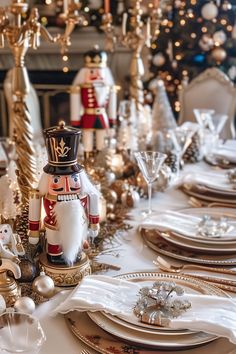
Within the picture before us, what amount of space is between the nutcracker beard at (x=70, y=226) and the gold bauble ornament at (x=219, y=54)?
268cm

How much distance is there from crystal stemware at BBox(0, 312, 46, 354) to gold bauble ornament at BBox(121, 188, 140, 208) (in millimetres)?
676

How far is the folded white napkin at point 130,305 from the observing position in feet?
2.64

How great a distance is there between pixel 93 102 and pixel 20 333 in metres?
0.89

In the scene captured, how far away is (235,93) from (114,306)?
2.12 meters

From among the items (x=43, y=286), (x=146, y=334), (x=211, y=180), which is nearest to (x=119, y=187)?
(x=211, y=180)

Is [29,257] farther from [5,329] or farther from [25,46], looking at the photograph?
[25,46]

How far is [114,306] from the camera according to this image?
0.87m

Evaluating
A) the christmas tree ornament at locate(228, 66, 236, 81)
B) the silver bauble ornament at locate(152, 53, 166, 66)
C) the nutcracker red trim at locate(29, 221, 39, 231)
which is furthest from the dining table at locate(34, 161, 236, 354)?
the silver bauble ornament at locate(152, 53, 166, 66)

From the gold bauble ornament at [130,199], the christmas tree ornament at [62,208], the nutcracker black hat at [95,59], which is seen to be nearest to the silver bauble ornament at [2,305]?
the christmas tree ornament at [62,208]

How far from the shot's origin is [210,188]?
5.05 ft

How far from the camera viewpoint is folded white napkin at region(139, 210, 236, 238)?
3.98 ft

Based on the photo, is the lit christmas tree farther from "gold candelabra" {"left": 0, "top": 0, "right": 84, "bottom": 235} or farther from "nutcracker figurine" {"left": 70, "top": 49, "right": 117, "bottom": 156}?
"gold candelabra" {"left": 0, "top": 0, "right": 84, "bottom": 235}

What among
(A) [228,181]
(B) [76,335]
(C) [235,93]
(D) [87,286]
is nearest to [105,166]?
(A) [228,181]

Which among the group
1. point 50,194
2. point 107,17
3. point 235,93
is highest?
point 107,17
